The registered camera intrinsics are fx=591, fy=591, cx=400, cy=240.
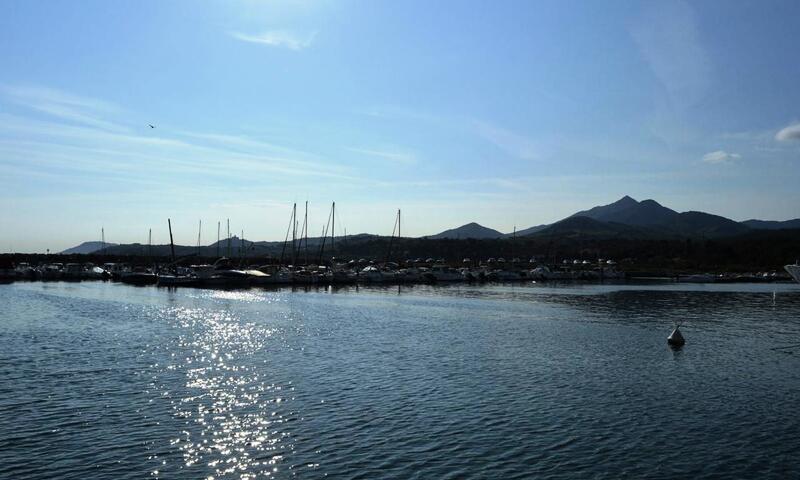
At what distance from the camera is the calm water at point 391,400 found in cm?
1883

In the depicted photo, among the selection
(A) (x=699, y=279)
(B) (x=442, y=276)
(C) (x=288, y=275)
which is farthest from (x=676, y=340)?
(A) (x=699, y=279)

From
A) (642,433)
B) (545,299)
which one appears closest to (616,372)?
(642,433)

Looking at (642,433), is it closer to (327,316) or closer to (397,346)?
(397,346)

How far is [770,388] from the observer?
30312 mm

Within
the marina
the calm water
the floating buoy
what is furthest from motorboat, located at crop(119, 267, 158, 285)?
the floating buoy

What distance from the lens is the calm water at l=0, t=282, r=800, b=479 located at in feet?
61.8

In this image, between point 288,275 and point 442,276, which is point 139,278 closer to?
point 288,275

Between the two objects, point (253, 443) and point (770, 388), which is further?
point (770, 388)

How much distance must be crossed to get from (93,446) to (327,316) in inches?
1694

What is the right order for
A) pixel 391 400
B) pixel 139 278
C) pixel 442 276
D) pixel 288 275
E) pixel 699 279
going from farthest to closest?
1. pixel 699 279
2. pixel 442 276
3. pixel 139 278
4. pixel 288 275
5. pixel 391 400

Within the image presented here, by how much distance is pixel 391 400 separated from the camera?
26.4 meters

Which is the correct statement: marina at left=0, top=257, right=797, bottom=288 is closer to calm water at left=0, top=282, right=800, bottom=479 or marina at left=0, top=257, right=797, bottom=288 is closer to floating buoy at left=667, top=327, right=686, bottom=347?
calm water at left=0, top=282, right=800, bottom=479

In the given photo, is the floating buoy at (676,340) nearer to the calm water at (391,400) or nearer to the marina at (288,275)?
the calm water at (391,400)

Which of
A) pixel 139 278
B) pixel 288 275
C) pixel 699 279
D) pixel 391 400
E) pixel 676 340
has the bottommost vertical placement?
pixel 391 400
